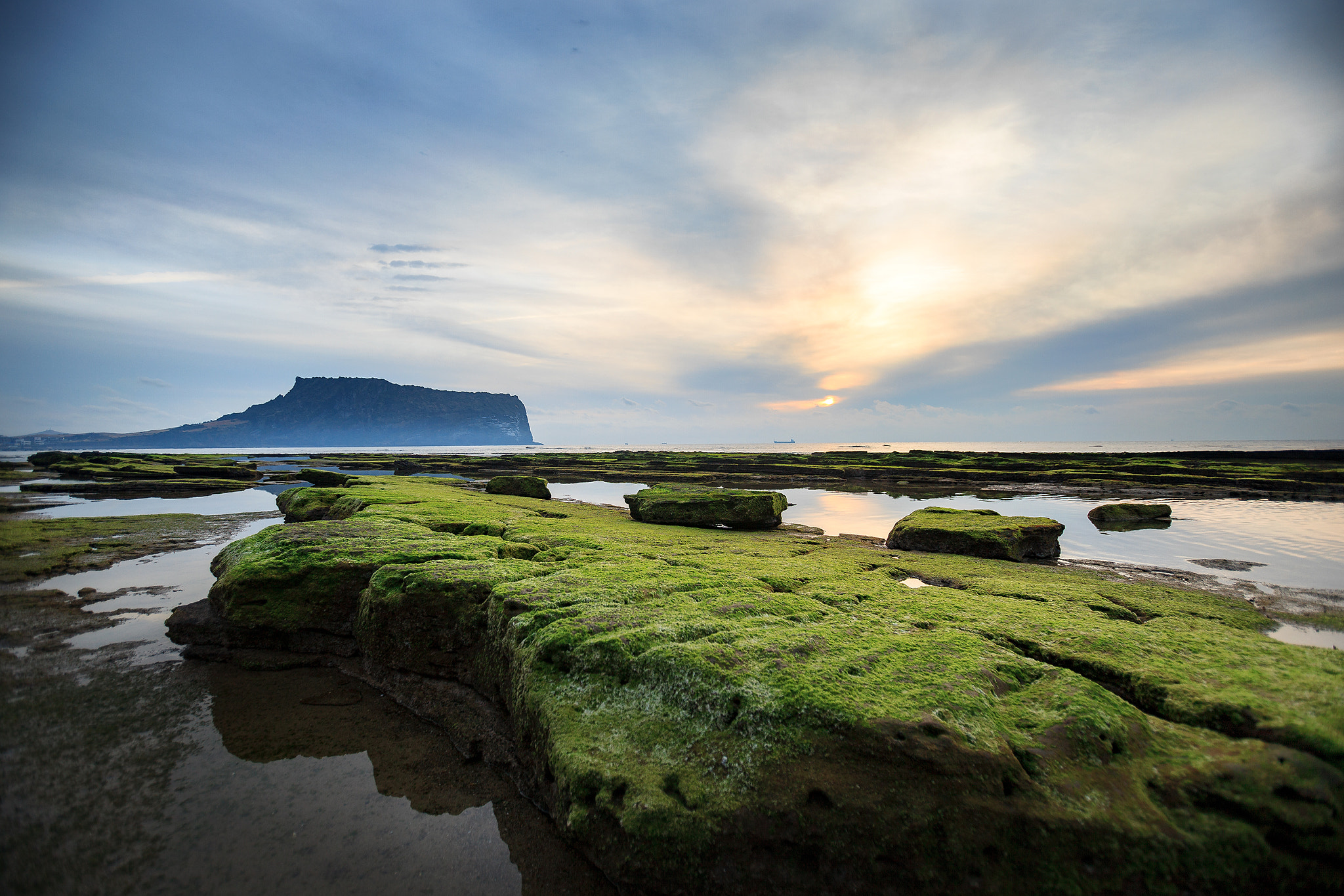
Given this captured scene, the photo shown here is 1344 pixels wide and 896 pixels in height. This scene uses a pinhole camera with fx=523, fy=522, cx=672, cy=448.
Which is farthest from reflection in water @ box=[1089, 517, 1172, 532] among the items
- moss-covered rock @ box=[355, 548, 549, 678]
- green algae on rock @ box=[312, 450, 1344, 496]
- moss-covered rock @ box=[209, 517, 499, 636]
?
moss-covered rock @ box=[209, 517, 499, 636]

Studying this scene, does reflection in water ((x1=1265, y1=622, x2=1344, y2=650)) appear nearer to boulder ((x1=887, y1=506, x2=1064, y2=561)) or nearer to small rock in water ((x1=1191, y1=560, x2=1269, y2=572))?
boulder ((x1=887, y1=506, x2=1064, y2=561))

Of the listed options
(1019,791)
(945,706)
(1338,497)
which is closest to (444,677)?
(945,706)

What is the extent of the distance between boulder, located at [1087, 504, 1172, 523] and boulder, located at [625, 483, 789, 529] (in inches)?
654

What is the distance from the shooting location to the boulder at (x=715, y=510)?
20969mm

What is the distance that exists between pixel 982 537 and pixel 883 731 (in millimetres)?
13078

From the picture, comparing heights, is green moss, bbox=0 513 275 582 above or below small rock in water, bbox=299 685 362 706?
above

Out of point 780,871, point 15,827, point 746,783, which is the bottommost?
point 15,827

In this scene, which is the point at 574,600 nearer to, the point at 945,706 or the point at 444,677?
the point at 444,677

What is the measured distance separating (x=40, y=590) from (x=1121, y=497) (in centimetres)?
5436

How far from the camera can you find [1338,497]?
115 ft

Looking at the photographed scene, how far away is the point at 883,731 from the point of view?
490 centimetres

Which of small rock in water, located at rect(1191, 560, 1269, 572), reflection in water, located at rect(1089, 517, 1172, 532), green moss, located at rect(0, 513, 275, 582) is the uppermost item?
reflection in water, located at rect(1089, 517, 1172, 532)

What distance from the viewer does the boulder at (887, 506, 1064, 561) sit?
15594mm

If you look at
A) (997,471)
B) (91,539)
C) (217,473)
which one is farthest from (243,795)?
(997,471)
